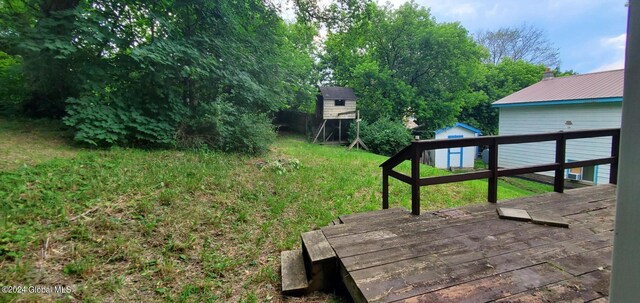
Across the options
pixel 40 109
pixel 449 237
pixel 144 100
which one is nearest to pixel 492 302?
pixel 449 237

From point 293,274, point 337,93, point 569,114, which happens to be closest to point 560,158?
point 293,274

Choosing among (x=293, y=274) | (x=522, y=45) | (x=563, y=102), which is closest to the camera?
(x=293, y=274)

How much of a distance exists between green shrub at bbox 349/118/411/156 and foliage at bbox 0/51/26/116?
12188mm

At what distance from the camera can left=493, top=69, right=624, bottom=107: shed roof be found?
826 centimetres

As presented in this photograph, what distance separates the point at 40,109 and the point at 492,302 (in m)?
8.86

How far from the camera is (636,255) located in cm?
73

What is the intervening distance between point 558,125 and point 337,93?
31.3 ft

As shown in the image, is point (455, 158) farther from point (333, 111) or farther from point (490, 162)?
point (490, 162)

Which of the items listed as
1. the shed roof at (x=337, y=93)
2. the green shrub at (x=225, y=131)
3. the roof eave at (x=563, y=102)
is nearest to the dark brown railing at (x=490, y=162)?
the green shrub at (x=225, y=131)

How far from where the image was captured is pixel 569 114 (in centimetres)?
919

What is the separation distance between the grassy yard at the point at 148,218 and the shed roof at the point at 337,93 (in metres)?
9.98

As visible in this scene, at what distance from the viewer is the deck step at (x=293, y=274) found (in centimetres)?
219

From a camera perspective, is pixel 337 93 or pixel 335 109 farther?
pixel 337 93

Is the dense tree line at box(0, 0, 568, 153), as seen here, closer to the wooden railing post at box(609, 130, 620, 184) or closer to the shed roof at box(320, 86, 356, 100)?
the shed roof at box(320, 86, 356, 100)
